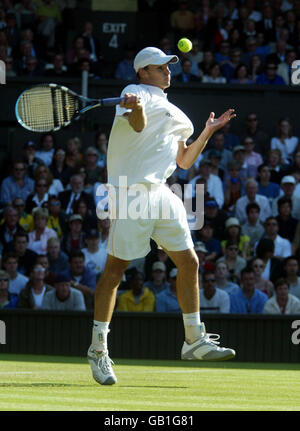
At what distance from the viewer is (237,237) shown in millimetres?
12859

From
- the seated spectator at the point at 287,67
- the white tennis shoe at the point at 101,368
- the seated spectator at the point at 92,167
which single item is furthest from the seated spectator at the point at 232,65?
the white tennis shoe at the point at 101,368

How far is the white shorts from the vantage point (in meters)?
6.45

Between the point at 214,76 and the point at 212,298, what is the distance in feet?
18.8

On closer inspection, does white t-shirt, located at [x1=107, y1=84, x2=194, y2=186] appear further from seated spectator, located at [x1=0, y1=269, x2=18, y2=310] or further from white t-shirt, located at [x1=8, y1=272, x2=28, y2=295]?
white t-shirt, located at [x1=8, y1=272, x2=28, y2=295]

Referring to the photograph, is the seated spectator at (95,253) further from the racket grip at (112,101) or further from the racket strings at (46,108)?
the racket grip at (112,101)

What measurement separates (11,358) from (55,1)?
1023 cm

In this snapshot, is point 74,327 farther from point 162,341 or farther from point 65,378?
point 65,378

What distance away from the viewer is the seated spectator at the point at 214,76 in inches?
640

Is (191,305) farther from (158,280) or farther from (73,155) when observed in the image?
(73,155)

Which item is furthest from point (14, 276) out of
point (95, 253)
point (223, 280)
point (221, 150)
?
point (221, 150)

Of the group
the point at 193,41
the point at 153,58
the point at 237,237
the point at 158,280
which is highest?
the point at 193,41

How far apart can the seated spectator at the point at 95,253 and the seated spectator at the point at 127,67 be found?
450 cm
